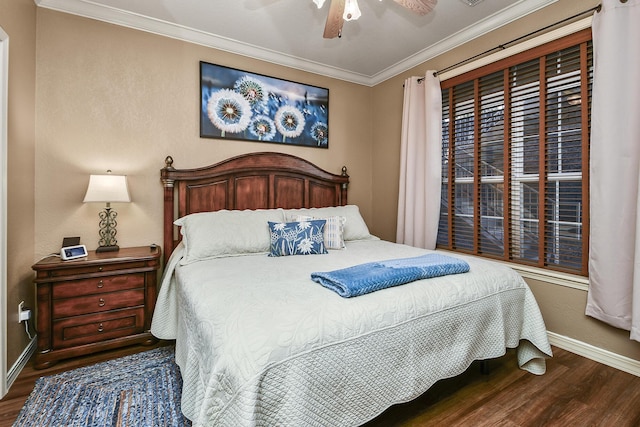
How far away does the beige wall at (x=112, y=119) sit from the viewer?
2.46 metres

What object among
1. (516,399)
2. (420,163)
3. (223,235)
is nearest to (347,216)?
(420,163)

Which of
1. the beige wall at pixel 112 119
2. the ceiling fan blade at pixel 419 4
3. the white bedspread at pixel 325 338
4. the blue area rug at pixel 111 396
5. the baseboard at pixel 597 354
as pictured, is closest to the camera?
the white bedspread at pixel 325 338

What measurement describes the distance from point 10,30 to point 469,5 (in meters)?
3.27

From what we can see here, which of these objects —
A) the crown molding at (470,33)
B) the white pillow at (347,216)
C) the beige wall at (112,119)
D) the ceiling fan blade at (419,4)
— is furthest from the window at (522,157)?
the beige wall at (112,119)

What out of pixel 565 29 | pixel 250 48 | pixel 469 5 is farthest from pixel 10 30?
pixel 565 29

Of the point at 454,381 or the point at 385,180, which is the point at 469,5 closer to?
the point at 385,180

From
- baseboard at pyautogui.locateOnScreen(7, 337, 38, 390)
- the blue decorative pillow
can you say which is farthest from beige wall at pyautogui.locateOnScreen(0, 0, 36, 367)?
the blue decorative pillow

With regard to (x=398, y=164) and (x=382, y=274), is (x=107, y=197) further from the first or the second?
(x=398, y=164)

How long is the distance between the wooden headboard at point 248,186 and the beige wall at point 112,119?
134 mm

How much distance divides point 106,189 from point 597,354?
3840mm

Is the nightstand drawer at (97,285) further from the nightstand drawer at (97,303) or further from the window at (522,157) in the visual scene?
the window at (522,157)

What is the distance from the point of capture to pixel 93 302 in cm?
227

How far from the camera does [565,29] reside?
2316 mm

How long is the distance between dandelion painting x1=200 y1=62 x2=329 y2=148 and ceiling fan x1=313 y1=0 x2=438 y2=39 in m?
1.36
